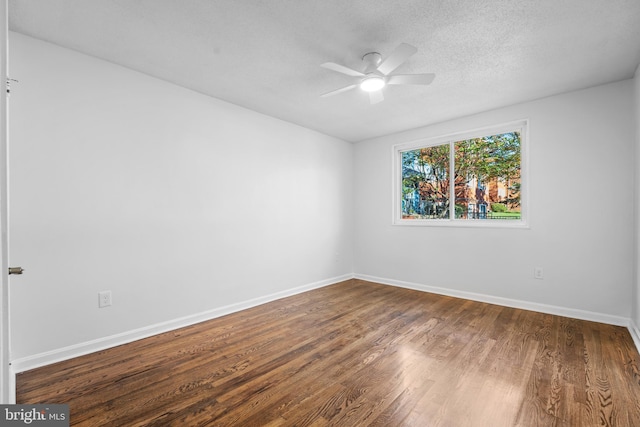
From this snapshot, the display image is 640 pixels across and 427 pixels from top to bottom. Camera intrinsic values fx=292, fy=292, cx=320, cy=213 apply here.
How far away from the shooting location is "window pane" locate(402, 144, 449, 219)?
429 cm

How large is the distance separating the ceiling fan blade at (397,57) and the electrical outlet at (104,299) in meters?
2.93

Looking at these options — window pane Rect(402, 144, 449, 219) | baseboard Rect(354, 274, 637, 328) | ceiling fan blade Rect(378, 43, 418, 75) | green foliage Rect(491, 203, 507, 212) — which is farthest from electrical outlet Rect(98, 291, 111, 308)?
green foliage Rect(491, 203, 507, 212)

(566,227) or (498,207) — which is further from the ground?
(498,207)

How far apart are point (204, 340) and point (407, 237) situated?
3127 millimetres

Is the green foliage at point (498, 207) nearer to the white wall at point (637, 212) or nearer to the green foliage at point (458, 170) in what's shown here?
the green foliage at point (458, 170)

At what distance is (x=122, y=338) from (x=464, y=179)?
14.2 ft

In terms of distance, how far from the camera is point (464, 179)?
13.4 ft

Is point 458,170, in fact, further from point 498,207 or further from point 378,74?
point 378,74

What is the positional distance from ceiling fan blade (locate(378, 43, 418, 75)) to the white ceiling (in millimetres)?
150

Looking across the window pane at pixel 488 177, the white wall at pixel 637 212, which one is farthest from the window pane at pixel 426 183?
the white wall at pixel 637 212

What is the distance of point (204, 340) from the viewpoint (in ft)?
8.59

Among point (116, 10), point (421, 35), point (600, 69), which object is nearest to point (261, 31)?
point (116, 10)

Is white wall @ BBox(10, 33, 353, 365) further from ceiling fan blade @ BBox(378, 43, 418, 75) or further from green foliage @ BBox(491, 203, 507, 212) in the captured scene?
green foliage @ BBox(491, 203, 507, 212)

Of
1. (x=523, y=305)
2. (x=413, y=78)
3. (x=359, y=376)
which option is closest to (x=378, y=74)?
(x=413, y=78)
